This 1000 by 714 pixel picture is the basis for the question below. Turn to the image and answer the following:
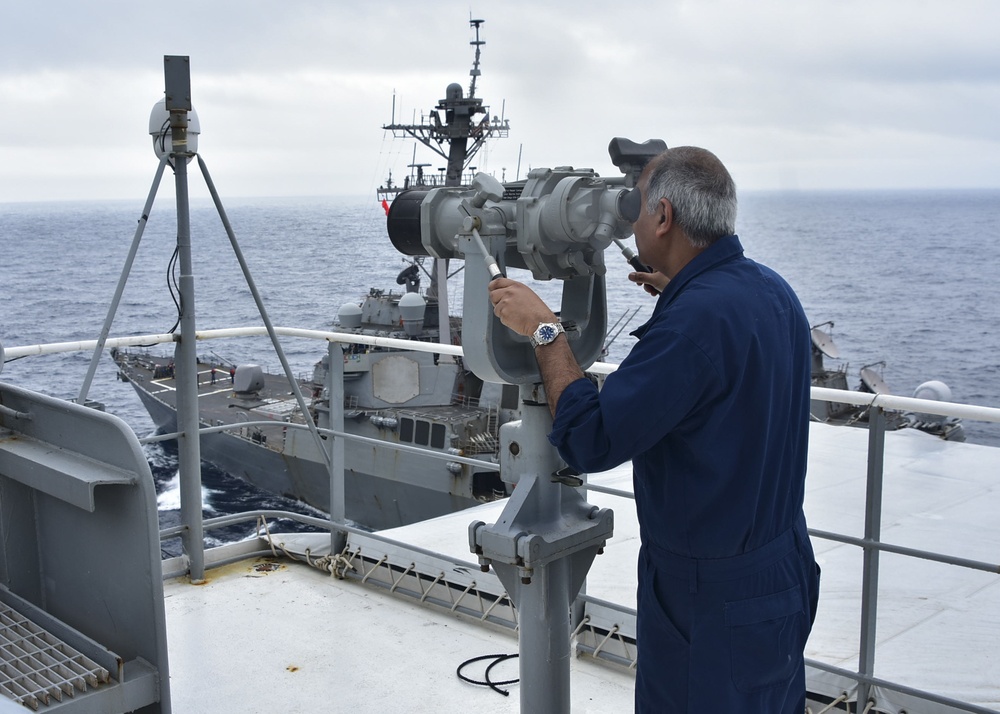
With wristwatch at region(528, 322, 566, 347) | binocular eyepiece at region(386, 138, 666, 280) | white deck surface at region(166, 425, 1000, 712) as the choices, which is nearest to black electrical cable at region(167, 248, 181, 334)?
white deck surface at region(166, 425, 1000, 712)

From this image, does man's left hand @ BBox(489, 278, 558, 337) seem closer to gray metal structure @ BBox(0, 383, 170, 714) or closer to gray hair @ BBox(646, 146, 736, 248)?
gray hair @ BBox(646, 146, 736, 248)

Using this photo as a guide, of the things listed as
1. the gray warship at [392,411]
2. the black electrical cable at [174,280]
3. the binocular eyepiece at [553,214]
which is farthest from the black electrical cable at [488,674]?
the gray warship at [392,411]

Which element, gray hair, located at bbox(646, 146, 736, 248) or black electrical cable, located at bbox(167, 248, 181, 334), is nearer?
gray hair, located at bbox(646, 146, 736, 248)

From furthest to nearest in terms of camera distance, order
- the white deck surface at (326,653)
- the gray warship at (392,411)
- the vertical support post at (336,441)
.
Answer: the gray warship at (392,411) < the vertical support post at (336,441) < the white deck surface at (326,653)

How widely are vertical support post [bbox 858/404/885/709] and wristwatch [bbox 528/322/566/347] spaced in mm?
948

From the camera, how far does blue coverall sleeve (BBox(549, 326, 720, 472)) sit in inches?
58.2

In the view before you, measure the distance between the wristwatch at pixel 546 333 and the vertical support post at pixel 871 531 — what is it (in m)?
0.95

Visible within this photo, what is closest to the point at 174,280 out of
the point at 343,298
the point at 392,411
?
the point at 392,411

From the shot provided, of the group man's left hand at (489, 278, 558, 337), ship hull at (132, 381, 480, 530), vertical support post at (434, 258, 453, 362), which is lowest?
ship hull at (132, 381, 480, 530)

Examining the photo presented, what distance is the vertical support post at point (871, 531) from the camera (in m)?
2.20

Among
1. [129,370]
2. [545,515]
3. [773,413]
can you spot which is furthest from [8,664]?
[129,370]

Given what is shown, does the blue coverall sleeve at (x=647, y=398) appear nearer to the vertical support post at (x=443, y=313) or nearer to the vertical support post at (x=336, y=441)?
the vertical support post at (x=336, y=441)

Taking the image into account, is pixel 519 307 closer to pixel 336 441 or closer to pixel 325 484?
pixel 336 441

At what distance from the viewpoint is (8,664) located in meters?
1.67
